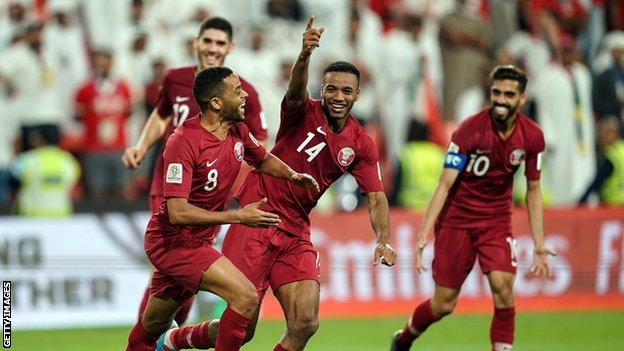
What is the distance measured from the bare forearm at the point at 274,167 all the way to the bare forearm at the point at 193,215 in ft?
2.21

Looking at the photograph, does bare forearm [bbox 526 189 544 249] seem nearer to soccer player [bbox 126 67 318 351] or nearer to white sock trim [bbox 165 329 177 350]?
soccer player [bbox 126 67 318 351]

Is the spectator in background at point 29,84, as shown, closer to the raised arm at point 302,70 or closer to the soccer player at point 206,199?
the soccer player at point 206,199

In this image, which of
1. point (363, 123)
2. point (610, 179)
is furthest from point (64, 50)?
point (610, 179)

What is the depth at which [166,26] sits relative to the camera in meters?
18.8

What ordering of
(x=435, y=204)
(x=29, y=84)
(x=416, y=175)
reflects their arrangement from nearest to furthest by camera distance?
1. (x=435, y=204)
2. (x=416, y=175)
3. (x=29, y=84)

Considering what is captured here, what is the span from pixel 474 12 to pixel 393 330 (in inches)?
277

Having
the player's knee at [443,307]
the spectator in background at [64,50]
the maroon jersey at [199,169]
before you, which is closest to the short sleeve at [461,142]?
the player's knee at [443,307]

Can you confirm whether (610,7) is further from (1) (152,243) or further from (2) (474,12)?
(1) (152,243)

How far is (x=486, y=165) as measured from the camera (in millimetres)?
10852

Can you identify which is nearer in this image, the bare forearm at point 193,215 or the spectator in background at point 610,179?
the bare forearm at point 193,215

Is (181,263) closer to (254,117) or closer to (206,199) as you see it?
(206,199)

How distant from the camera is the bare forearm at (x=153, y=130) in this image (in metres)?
10.9

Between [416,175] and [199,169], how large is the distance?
28.3 feet

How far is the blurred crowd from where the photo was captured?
17.5 meters
